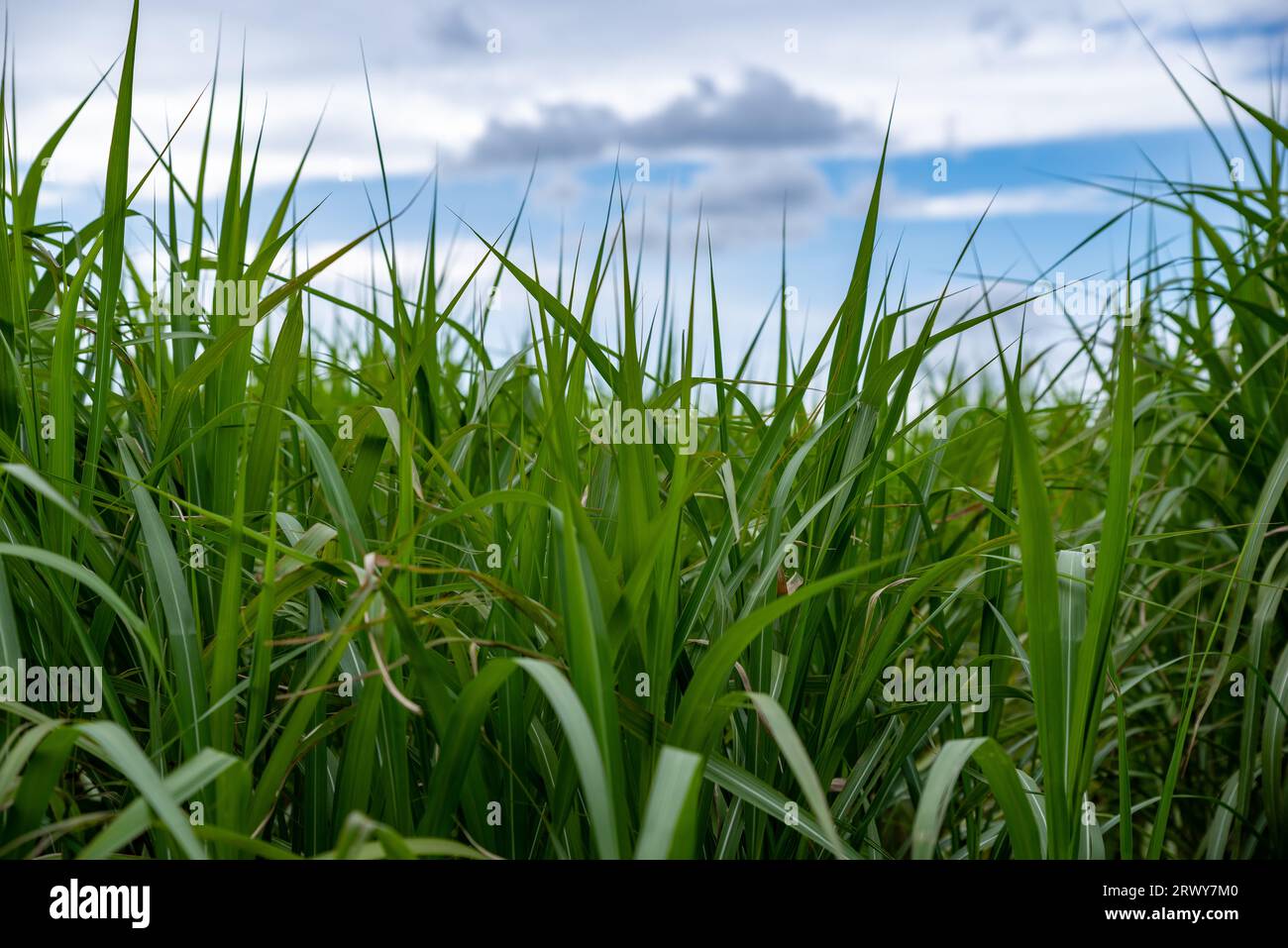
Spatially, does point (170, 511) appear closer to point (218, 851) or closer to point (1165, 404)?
point (218, 851)

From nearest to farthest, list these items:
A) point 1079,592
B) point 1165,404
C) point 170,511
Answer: point 1079,592
point 170,511
point 1165,404

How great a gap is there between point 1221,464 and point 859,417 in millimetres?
1349

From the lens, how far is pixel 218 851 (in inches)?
33.9

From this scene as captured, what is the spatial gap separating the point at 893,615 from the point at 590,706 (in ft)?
1.36
